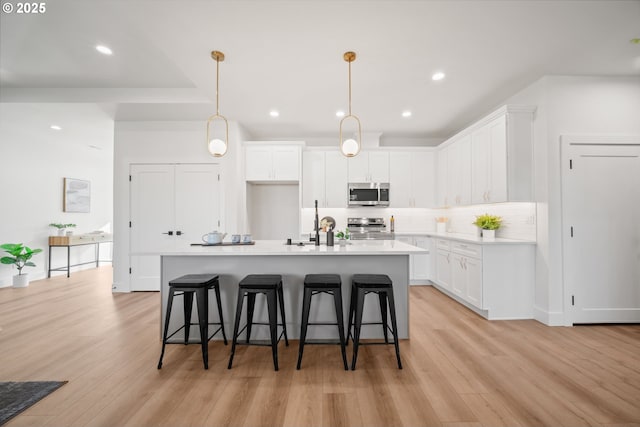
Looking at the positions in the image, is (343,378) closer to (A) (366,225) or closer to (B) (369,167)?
(A) (366,225)

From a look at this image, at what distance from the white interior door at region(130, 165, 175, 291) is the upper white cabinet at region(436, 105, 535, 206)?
476 centimetres

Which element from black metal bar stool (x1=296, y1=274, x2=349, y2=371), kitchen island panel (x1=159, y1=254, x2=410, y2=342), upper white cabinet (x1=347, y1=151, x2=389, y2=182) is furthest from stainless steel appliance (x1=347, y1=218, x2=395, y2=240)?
black metal bar stool (x1=296, y1=274, x2=349, y2=371)

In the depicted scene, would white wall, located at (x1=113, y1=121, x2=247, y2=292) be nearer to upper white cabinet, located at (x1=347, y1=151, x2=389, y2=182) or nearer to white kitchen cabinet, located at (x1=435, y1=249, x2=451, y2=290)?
upper white cabinet, located at (x1=347, y1=151, x2=389, y2=182)

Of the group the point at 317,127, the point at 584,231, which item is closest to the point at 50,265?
the point at 317,127

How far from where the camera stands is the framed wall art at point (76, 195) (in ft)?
20.8

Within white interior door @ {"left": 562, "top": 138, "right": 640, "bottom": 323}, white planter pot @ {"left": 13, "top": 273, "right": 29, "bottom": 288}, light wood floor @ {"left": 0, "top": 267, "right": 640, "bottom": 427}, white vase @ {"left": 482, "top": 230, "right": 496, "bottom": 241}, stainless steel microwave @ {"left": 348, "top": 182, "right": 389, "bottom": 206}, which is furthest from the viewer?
stainless steel microwave @ {"left": 348, "top": 182, "right": 389, "bottom": 206}

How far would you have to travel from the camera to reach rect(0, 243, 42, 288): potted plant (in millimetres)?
4984

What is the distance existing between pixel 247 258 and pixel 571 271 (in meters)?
3.65

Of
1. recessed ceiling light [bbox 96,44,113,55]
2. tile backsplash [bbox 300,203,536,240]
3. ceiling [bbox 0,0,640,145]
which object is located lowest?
tile backsplash [bbox 300,203,536,240]

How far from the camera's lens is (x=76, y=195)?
6598 mm

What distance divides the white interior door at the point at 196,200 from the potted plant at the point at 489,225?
411 cm

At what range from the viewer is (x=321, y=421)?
1.71m

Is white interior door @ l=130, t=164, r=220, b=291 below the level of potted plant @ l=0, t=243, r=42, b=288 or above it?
above

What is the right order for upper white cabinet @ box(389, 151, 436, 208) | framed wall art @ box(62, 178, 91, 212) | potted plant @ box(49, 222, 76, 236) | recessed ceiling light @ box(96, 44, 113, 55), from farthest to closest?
framed wall art @ box(62, 178, 91, 212), potted plant @ box(49, 222, 76, 236), upper white cabinet @ box(389, 151, 436, 208), recessed ceiling light @ box(96, 44, 113, 55)
